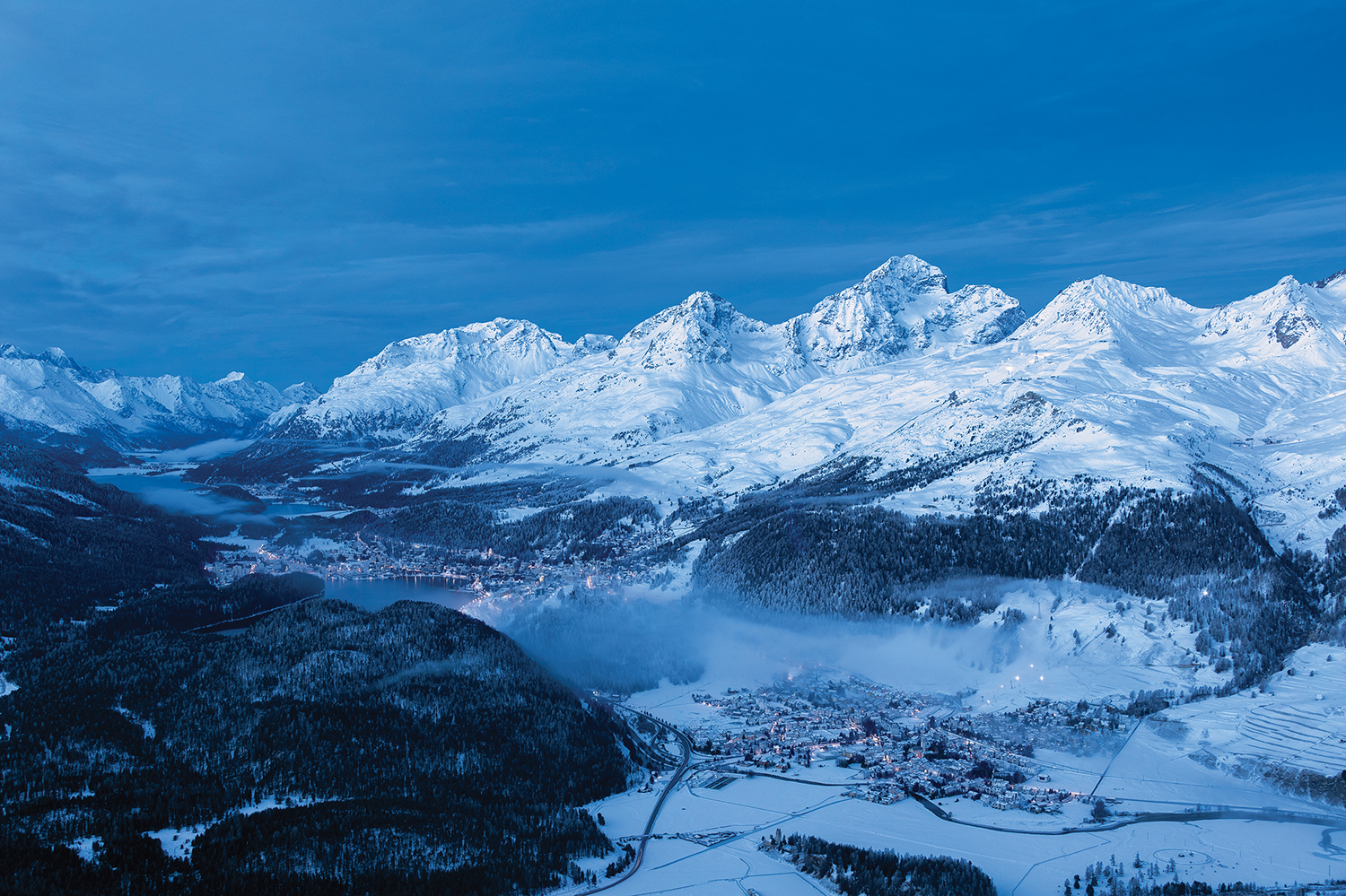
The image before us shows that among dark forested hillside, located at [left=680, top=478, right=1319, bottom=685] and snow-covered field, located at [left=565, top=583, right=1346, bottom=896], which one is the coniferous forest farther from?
dark forested hillside, located at [left=680, top=478, right=1319, bottom=685]

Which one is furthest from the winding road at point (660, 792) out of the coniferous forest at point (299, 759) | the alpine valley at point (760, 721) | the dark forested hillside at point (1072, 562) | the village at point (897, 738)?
the dark forested hillside at point (1072, 562)

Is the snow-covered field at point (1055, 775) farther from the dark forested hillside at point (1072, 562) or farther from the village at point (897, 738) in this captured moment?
the dark forested hillside at point (1072, 562)

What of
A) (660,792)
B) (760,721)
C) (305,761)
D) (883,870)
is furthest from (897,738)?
(305,761)

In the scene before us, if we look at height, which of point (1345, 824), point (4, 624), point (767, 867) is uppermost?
point (4, 624)

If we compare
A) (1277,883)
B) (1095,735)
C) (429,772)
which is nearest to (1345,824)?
(1277,883)

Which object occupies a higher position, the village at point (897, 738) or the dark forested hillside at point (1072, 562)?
the dark forested hillside at point (1072, 562)

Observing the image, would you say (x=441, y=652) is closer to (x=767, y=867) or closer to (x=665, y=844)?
(x=665, y=844)
